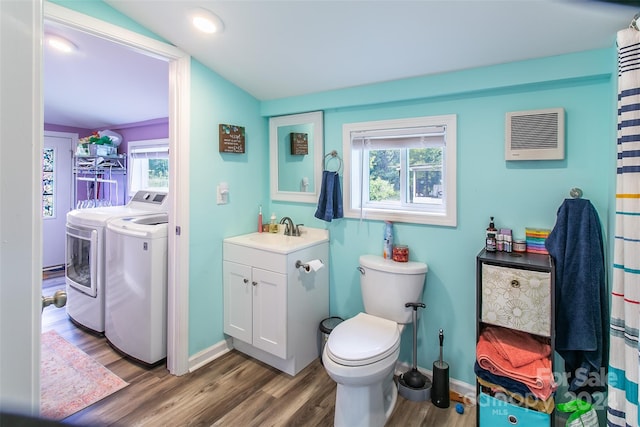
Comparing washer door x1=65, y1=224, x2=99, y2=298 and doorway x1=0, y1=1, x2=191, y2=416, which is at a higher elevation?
doorway x1=0, y1=1, x2=191, y2=416

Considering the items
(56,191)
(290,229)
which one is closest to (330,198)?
(290,229)

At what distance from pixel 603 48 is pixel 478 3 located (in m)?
0.64

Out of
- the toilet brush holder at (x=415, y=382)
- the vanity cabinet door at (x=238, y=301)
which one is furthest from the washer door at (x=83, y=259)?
the toilet brush holder at (x=415, y=382)

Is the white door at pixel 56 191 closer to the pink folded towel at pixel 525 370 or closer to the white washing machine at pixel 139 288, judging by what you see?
the white washing machine at pixel 139 288

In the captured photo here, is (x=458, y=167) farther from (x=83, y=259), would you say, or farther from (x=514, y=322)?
(x=83, y=259)

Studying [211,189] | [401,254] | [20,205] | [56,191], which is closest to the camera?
[20,205]

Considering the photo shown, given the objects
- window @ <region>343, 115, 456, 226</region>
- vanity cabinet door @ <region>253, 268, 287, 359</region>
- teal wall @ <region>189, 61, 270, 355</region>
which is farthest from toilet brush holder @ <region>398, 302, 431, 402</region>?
teal wall @ <region>189, 61, 270, 355</region>

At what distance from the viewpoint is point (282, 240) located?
2473 mm

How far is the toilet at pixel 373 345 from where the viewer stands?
1.66 meters

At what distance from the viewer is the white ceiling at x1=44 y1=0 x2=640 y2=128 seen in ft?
4.80

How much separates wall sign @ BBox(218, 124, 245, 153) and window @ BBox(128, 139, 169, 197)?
171 centimetres

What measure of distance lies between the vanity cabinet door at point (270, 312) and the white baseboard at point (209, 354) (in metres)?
0.35

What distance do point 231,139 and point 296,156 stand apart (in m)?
0.52

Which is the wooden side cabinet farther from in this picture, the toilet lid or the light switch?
the light switch
